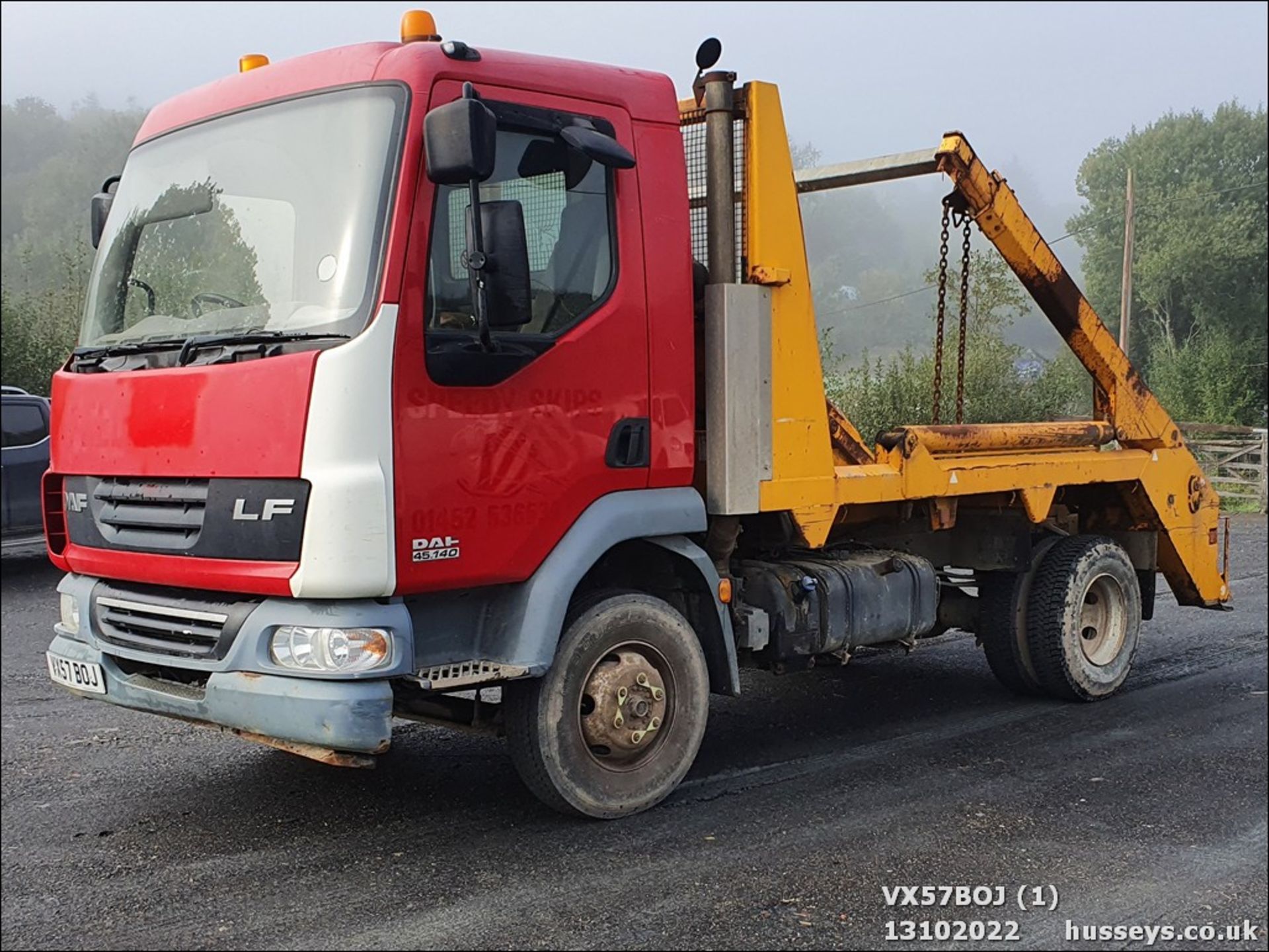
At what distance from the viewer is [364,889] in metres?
4.10

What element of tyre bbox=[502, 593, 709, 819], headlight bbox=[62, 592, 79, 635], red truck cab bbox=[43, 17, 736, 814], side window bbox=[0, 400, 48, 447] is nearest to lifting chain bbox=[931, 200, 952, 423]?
red truck cab bbox=[43, 17, 736, 814]

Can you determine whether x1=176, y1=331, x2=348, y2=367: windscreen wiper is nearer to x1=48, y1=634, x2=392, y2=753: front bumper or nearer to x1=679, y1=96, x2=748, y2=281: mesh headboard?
x1=48, y1=634, x2=392, y2=753: front bumper

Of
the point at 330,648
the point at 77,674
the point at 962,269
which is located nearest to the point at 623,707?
the point at 330,648

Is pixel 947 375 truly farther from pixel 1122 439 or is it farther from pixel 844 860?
pixel 844 860

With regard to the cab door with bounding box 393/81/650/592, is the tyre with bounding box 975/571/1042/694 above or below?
below

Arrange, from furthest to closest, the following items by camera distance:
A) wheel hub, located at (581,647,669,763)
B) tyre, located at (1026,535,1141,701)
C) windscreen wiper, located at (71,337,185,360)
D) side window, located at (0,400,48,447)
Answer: side window, located at (0,400,48,447), tyre, located at (1026,535,1141,701), wheel hub, located at (581,647,669,763), windscreen wiper, located at (71,337,185,360)

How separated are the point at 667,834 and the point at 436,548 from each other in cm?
142

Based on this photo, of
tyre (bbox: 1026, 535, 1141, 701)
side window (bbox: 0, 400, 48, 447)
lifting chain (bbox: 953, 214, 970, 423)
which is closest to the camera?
lifting chain (bbox: 953, 214, 970, 423)

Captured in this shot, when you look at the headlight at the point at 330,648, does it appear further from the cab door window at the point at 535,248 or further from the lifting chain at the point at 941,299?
the lifting chain at the point at 941,299

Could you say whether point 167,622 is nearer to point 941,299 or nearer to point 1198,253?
point 941,299

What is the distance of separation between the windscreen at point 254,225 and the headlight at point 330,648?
0.99 metres

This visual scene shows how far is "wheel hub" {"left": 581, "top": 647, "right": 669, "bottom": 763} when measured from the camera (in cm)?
483

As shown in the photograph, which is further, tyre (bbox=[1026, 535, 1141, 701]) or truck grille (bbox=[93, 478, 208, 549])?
tyre (bbox=[1026, 535, 1141, 701])

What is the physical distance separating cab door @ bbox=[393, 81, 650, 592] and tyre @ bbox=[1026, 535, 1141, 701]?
10.6 feet
